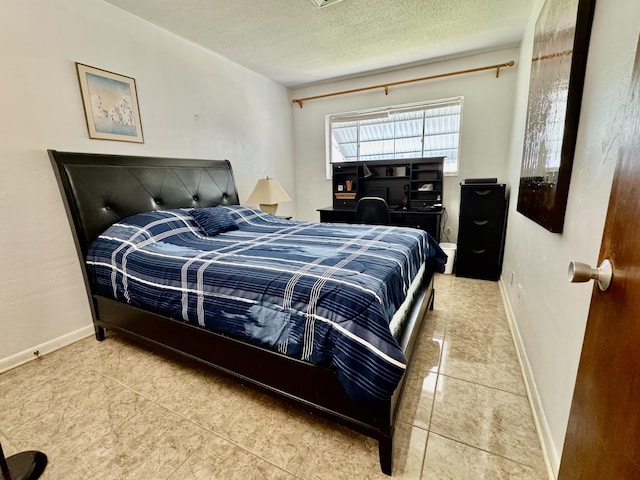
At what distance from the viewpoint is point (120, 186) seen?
A: 89.4 inches

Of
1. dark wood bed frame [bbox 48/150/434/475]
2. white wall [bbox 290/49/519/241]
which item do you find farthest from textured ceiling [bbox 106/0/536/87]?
dark wood bed frame [bbox 48/150/434/475]

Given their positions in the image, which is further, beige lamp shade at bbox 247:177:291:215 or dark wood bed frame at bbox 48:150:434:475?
beige lamp shade at bbox 247:177:291:215

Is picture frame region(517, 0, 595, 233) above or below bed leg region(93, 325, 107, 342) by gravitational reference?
above

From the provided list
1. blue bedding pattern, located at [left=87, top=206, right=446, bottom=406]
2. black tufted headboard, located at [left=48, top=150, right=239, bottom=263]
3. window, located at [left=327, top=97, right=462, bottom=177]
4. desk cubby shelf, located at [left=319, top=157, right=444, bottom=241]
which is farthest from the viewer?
window, located at [left=327, top=97, right=462, bottom=177]

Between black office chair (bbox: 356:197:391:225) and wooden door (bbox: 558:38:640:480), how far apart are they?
2.62 meters

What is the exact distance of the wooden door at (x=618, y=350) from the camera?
1.58 ft

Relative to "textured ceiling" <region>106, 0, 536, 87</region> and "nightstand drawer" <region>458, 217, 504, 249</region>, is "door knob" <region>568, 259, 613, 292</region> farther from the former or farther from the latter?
"nightstand drawer" <region>458, 217, 504, 249</region>

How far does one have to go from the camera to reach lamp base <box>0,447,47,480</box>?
3.71 ft

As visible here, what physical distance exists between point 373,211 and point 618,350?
2807mm

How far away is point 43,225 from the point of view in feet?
6.43

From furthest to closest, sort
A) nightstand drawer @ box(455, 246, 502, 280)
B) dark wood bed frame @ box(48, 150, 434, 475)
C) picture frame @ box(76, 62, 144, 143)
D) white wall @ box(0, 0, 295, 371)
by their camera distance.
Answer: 1. nightstand drawer @ box(455, 246, 502, 280)
2. picture frame @ box(76, 62, 144, 143)
3. white wall @ box(0, 0, 295, 371)
4. dark wood bed frame @ box(48, 150, 434, 475)

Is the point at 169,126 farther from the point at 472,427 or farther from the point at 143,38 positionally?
the point at 472,427

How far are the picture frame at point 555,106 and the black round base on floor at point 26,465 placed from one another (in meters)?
2.42

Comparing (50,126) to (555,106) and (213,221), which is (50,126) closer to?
(213,221)
